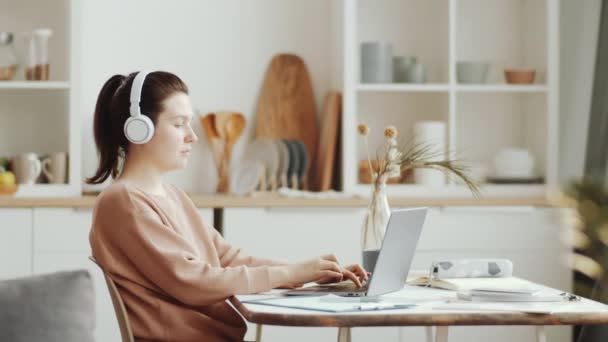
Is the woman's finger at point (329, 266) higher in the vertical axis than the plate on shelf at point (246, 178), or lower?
lower

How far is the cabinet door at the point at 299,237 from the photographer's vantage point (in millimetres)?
3857

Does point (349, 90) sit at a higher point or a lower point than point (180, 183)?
higher

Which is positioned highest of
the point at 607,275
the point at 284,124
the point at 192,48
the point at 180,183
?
the point at 192,48

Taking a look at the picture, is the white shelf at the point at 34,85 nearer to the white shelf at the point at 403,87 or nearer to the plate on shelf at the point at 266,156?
the plate on shelf at the point at 266,156

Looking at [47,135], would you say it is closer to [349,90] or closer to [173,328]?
[349,90]

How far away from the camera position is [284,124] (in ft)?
14.3

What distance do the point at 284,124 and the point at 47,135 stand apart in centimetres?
104

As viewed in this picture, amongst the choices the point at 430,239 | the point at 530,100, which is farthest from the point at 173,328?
the point at 530,100

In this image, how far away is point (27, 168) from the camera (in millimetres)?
3982

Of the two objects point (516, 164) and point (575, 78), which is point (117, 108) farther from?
point (575, 78)

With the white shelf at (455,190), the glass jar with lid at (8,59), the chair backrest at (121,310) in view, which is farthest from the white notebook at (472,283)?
the glass jar with lid at (8,59)

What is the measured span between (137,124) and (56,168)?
1.85 m

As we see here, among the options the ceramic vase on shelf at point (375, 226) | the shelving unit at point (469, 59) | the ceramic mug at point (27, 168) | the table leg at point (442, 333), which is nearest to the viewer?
the table leg at point (442, 333)

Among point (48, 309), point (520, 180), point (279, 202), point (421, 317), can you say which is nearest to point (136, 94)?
point (48, 309)
